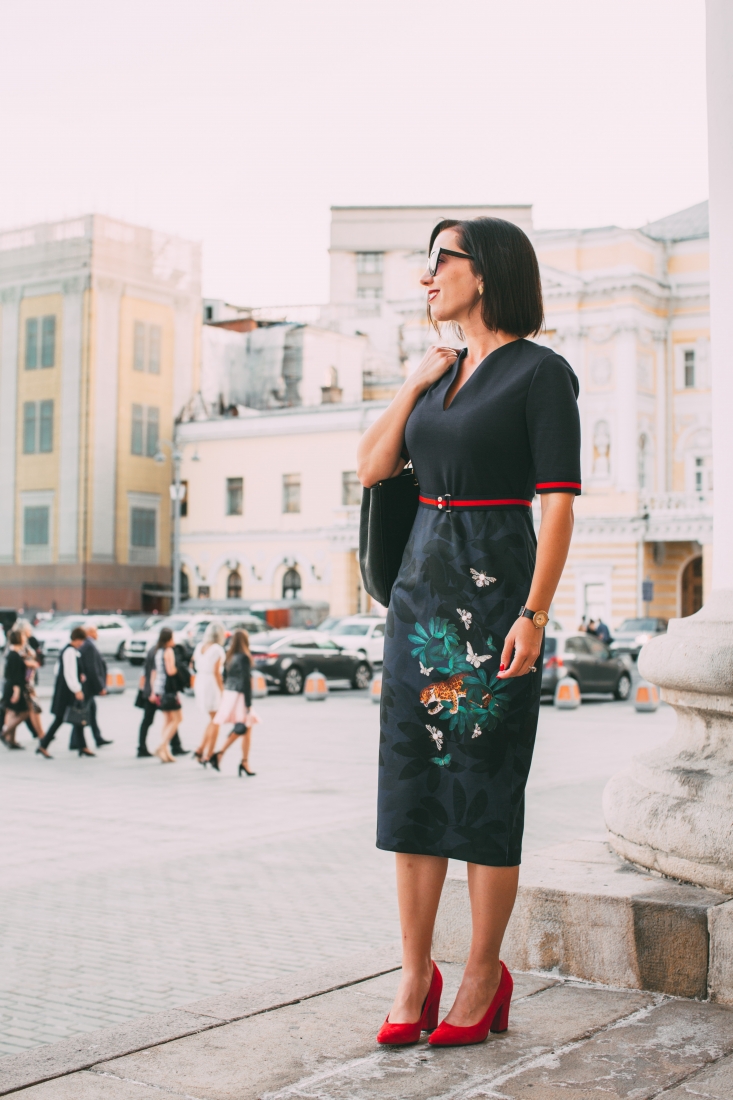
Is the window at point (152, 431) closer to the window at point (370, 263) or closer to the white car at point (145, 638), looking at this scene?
the white car at point (145, 638)

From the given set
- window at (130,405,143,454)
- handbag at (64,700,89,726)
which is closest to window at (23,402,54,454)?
window at (130,405,143,454)

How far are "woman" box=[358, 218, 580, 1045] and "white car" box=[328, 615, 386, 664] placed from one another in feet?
90.6

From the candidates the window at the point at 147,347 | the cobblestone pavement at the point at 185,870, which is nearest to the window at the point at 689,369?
the window at the point at 147,347

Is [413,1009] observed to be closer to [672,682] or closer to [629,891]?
[629,891]

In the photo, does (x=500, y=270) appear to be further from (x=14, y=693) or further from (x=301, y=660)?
(x=301, y=660)

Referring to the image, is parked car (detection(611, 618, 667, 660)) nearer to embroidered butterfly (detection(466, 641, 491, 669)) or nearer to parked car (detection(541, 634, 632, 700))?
parked car (detection(541, 634, 632, 700))

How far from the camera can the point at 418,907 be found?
11.3 feet

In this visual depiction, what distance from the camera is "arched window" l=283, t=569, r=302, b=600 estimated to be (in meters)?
53.4

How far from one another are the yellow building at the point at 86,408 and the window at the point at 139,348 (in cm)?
7

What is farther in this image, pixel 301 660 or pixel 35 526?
pixel 35 526

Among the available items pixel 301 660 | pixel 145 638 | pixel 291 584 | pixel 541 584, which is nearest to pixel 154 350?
pixel 291 584

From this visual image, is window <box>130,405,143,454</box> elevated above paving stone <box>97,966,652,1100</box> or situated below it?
above

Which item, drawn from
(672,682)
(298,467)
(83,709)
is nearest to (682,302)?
(298,467)

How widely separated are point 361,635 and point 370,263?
141 ft
